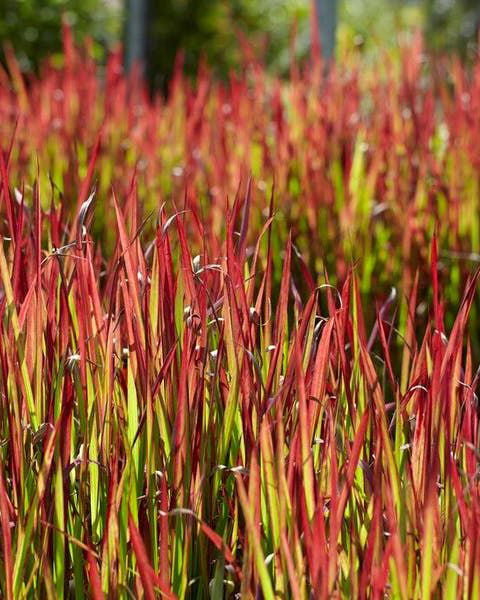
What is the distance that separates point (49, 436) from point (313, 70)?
7.30ft

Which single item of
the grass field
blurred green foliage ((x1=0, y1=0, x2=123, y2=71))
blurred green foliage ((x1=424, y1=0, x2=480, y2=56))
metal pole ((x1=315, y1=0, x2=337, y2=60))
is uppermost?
blurred green foliage ((x1=424, y1=0, x2=480, y2=56))

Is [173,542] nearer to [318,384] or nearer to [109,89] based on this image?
[318,384]

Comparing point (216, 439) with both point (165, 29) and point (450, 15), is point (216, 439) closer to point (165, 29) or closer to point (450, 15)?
point (165, 29)

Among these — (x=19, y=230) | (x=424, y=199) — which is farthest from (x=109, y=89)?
(x=19, y=230)

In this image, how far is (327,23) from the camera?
15.9 feet

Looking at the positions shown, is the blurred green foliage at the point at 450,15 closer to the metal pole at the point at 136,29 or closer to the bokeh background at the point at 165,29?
the bokeh background at the point at 165,29

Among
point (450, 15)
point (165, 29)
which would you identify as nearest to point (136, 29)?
point (165, 29)

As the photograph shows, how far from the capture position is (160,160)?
263cm

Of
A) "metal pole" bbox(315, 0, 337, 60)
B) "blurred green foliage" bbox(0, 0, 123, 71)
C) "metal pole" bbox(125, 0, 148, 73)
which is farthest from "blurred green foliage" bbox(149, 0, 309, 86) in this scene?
"metal pole" bbox(315, 0, 337, 60)

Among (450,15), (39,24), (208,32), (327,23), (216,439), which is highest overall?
(450,15)

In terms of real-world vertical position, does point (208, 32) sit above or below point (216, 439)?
above

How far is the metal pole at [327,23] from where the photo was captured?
485 cm

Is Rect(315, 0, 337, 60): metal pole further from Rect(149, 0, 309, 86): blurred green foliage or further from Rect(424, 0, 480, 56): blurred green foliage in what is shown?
Rect(424, 0, 480, 56): blurred green foliage

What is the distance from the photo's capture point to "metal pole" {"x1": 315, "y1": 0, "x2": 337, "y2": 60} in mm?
4852
